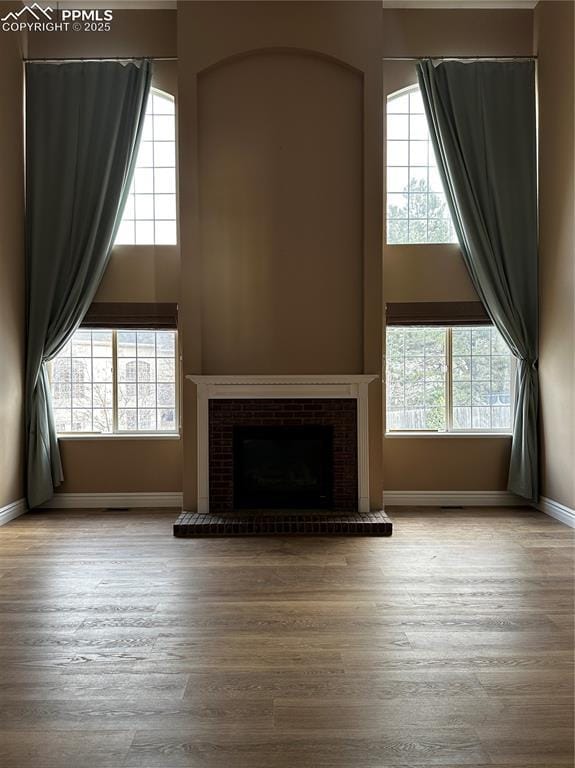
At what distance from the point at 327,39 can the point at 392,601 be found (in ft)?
15.8

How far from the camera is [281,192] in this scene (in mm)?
5695

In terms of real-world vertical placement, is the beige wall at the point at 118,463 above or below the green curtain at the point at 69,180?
below

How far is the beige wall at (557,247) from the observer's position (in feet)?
17.5

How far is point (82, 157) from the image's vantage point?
591 cm

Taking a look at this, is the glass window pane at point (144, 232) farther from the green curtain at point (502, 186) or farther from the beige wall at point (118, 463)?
the green curtain at point (502, 186)

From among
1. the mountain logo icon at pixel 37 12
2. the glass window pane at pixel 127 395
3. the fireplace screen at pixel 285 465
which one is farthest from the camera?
the glass window pane at pixel 127 395

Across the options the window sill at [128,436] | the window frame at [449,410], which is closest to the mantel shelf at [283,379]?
the window frame at [449,410]

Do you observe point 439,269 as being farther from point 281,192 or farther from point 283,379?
point 283,379

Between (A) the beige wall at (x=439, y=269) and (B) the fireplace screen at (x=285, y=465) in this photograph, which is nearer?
(B) the fireplace screen at (x=285, y=465)

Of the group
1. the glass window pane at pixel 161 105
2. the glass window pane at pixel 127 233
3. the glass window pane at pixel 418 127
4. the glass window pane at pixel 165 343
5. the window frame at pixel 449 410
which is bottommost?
the window frame at pixel 449 410

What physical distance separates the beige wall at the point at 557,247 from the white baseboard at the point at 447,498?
1.46 ft

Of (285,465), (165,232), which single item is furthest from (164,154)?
(285,465)

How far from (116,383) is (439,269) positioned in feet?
11.3

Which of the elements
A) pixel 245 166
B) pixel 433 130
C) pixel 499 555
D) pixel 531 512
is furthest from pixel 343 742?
pixel 433 130
